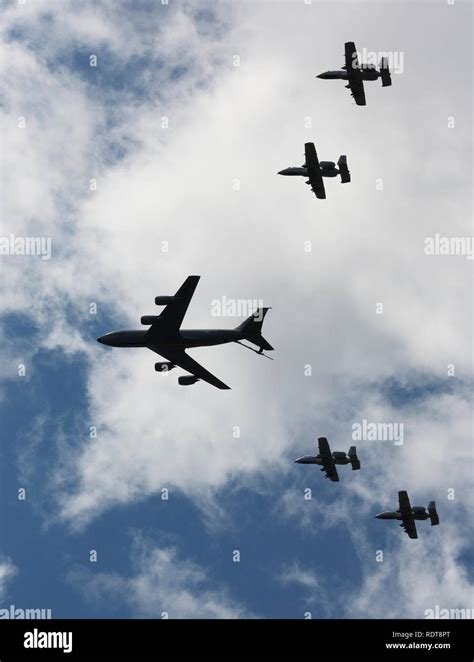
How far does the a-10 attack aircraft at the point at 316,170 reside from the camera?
98188 millimetres

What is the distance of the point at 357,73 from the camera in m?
99.1

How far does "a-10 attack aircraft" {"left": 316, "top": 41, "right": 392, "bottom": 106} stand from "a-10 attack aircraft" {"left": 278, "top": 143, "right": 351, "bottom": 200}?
24.2 ft

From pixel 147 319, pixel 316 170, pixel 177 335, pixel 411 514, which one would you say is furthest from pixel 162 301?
pixel 411 514

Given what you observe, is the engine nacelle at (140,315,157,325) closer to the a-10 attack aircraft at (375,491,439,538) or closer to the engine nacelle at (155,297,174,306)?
the engine nacelle at (155,297,174,306)

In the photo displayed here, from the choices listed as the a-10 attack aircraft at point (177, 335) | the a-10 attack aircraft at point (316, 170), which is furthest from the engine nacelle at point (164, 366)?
the a-10 attack aircraft at point (316, 170)

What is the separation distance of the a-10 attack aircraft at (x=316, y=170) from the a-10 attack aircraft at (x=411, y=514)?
3484cm

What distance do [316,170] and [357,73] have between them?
10828 millimetres

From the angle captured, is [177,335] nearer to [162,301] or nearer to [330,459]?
[162,301]

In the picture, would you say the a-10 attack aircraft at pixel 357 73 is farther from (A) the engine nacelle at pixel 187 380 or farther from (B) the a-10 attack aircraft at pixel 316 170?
(A) the engine nacelle at pixel 187 380

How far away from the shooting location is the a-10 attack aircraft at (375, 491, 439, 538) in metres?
105
